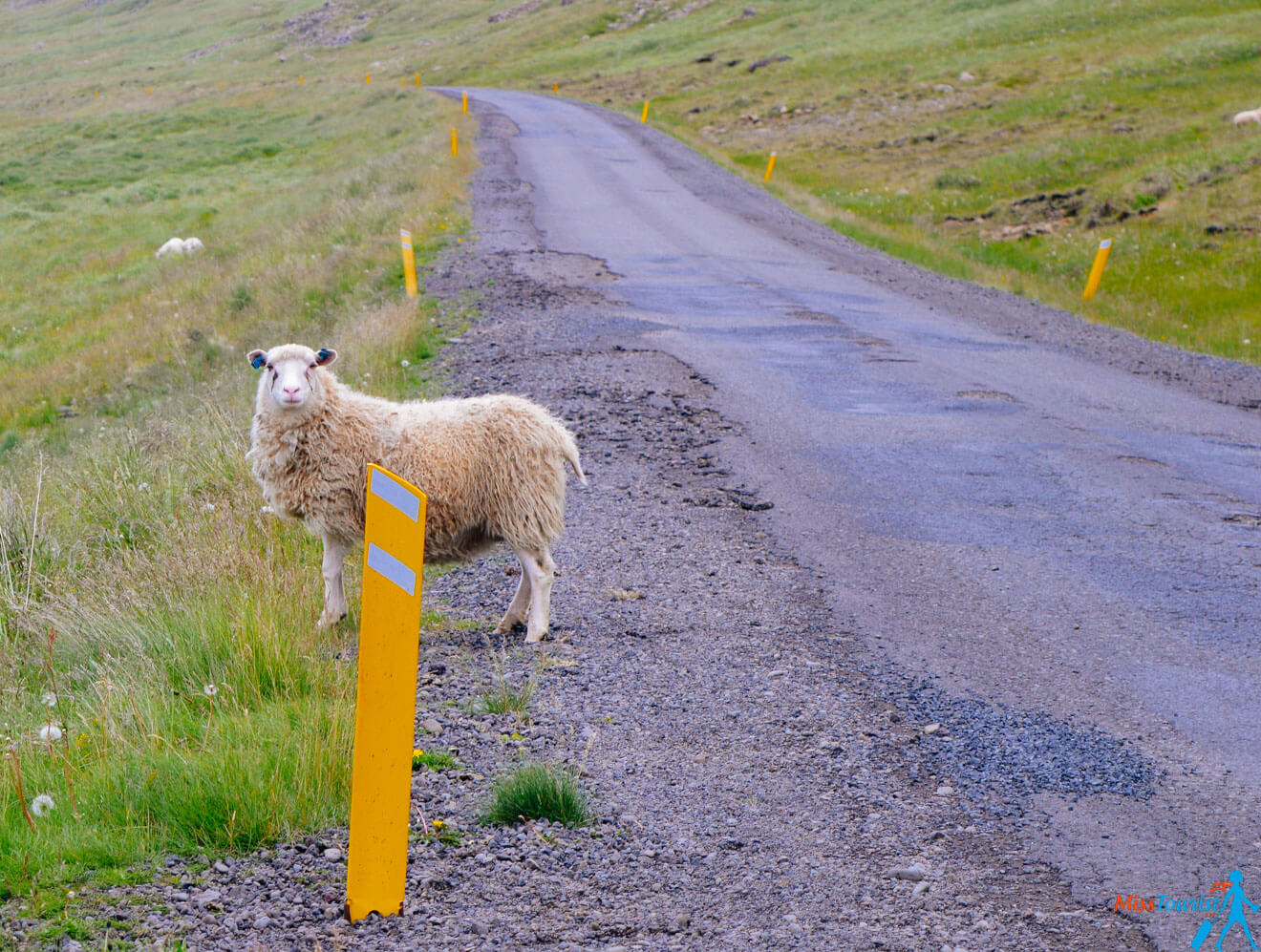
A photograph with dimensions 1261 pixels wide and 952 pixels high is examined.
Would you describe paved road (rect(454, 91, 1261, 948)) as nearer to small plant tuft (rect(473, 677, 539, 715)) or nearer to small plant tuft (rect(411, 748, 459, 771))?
small plant tuft (rect(473, 677, 539, 715))

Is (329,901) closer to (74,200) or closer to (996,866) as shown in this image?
(996,866)

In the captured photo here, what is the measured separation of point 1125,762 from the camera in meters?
4.43

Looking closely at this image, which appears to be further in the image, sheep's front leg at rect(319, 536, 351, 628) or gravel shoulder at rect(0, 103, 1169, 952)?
sheep's front leg at rect(319, 536, 351, 628)

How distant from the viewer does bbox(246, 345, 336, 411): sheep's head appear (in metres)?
5.80

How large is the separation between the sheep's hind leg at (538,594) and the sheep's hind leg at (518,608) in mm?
38

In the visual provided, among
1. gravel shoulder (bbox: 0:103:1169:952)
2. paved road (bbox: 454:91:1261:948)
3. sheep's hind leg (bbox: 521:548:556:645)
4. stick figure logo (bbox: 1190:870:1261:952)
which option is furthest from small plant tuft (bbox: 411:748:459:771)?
stick figure logo (bbox: 1190:870:1261:952)

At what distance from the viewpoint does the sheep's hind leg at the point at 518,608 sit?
19.1 ft

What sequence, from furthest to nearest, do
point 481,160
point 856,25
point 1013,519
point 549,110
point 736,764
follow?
point 856,25
point 549,110
point 481,160
point 1013,519
point 736,764

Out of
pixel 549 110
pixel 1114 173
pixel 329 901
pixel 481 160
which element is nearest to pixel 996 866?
pixel 329 901

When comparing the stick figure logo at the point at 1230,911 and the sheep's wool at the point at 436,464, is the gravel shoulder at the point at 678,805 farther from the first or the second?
the sheep's wool at the point at 436,464

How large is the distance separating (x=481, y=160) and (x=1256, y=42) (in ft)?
87.7

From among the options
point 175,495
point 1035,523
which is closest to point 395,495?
point 175,495

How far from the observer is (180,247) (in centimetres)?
2475

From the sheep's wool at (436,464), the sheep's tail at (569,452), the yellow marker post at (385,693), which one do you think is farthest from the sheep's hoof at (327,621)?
the yellow marker post at (385,693)
